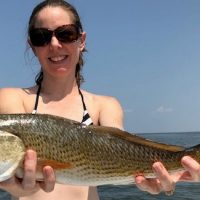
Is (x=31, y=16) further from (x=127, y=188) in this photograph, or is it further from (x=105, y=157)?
(x=127, y=188)

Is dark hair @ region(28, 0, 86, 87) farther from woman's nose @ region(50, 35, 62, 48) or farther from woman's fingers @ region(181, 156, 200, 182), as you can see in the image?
woman's fingers @ region(181, 156, 200, 182)

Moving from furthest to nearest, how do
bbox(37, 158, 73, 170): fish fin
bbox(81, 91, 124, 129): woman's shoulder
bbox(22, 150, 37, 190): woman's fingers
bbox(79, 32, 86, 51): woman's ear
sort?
1. bbox(79, 32, 86, 51): woman's ear
2. bbox(81, 91, 124, 129): woman's shoulder
3. bbox(37, 158, 73, 170): fish fin
4. bbox(22, 150, 37, 190): woman's fingers

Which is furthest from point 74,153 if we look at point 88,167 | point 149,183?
point 149,183

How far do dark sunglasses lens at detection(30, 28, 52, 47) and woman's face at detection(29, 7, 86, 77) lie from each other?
43mm

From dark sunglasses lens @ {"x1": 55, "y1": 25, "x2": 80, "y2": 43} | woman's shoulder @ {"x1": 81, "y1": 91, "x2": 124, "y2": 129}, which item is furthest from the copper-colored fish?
dark sunglasses lens @ {"x1": 55, "y1": 25, "x2": 80, "y2": 43}

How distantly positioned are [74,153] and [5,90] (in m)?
1.48

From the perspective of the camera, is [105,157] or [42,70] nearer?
[105,157]

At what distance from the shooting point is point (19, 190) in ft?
15.1

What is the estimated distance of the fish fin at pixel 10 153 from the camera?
429 centimetres

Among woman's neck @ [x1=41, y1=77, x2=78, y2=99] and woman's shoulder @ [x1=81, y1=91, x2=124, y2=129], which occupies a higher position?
woman's neck @ [x1=41, y1=77, x2=78, y2=99]

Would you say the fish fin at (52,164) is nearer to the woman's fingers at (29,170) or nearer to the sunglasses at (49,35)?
the woman's fingers at (29,170)

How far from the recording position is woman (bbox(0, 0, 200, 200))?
17.5 feet

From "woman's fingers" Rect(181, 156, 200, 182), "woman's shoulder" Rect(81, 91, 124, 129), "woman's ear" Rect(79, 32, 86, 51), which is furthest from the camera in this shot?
"woman's ear" Rect(79, 32, 86, 51)

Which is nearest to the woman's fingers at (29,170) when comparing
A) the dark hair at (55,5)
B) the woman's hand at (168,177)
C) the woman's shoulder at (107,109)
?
the woman's hand at (168,177)
